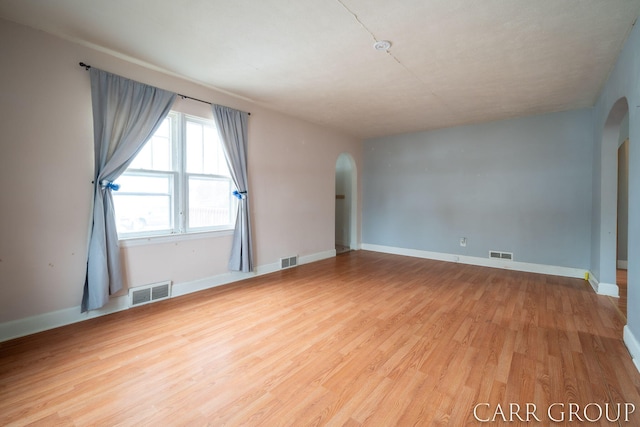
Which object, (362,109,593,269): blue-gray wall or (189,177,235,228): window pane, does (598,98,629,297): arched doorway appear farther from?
(189,177,235,228): window pane

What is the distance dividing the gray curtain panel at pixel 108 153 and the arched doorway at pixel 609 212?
5778mm

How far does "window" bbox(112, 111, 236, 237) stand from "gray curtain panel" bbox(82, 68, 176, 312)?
18 cm

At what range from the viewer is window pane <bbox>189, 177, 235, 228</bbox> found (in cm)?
380

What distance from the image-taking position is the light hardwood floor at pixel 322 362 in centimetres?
165

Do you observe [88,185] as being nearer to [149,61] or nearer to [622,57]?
[149,61]

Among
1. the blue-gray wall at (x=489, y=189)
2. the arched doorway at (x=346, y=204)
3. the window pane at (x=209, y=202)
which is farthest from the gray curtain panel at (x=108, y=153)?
the blue-gray wall at (x=489, y=189)

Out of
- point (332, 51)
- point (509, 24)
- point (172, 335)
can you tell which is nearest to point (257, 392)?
point (172, 335)

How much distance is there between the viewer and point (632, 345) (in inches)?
88.3

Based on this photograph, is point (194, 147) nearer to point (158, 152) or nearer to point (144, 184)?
point (158, 152)

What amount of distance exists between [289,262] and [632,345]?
13.9ft

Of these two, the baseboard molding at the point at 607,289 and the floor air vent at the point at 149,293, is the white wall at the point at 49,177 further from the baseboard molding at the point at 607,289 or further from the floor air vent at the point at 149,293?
the baseboard molding at the point at 607,289

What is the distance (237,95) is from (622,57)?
14.5 ft

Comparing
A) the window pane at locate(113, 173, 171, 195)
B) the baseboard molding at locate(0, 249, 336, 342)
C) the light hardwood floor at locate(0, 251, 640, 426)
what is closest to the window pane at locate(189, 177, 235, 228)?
the window pane at locate(113, 173, 171, 195)

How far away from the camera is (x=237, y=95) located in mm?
4160
